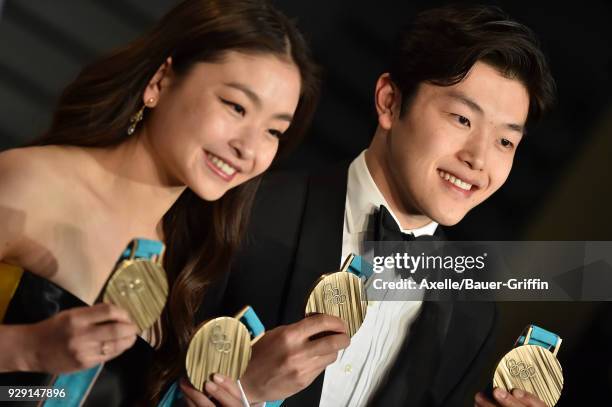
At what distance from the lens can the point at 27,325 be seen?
4.19 ft

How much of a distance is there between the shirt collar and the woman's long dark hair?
136 millimetres

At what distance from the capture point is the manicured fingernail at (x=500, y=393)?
1475mm

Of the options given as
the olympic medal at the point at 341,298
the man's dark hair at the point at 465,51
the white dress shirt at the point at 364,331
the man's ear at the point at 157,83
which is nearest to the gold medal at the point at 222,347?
the olympic medal at the point at 341,298

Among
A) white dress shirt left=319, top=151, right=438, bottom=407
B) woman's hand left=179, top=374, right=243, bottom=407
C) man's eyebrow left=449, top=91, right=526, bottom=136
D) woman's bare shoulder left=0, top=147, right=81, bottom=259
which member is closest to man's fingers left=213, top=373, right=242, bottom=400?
woman's hand left=179, top=374, right=243, bottom=407

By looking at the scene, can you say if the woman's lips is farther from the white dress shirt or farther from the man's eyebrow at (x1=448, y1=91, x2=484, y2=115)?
the man's eyebrow at (x1=448, y1=91, x2=484, y2=115)

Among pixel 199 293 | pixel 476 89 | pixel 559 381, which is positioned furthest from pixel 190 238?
pixel 559 381

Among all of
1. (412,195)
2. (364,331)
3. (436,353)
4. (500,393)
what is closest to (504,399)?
(500,393)

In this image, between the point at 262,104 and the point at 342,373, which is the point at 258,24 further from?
the point at 342,373

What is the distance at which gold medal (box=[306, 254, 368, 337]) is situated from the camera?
56.4 inches

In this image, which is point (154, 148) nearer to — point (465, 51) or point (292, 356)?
point (292, 356)

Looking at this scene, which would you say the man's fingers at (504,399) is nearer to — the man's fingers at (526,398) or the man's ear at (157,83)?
the man's fingers at (526,398)

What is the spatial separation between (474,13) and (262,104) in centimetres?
39

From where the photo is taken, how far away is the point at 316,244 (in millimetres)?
1537

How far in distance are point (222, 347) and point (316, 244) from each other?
27 centimetres
